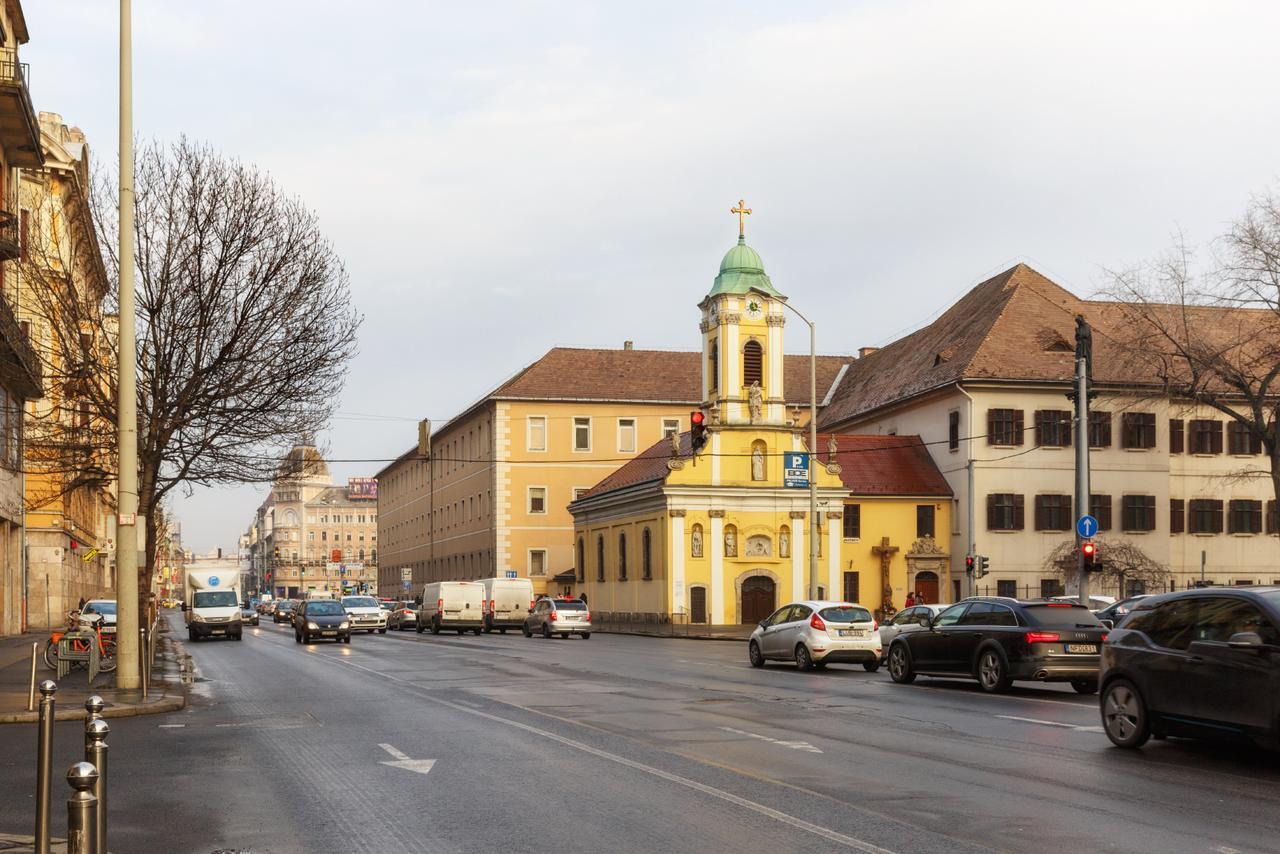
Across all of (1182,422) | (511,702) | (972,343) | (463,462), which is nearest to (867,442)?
(972,343)

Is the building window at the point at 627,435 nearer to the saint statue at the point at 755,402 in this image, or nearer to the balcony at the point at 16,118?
the saint statue at the point at 755,402

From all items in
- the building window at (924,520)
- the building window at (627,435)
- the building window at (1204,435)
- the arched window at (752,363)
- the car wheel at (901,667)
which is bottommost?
the car wheel at (901,667)

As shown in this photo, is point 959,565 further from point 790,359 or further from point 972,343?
point 790,359

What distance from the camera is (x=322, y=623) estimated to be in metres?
47.3

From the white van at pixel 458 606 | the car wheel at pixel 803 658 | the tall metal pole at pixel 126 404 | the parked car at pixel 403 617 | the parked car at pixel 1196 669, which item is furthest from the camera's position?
the parked car at pixel 403 617

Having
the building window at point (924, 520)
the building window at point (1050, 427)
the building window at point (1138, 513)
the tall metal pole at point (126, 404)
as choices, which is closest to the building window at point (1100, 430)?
the building window at point (1050, 427)

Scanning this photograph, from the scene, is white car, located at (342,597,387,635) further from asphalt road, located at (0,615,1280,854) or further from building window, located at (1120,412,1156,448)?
asphalt road, located at (0,615,1280,854)

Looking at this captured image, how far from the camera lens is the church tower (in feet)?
208

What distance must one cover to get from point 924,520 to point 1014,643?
42.1 meters

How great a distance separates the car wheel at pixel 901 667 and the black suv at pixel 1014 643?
44cm

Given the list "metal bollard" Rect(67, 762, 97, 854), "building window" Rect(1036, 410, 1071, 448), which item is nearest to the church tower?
"building window" Rect(1036, 410, 1071, 448)

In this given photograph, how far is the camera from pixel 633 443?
295 ft

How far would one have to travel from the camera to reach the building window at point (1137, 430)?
62719mm

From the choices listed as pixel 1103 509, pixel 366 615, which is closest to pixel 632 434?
pixel 366 615
